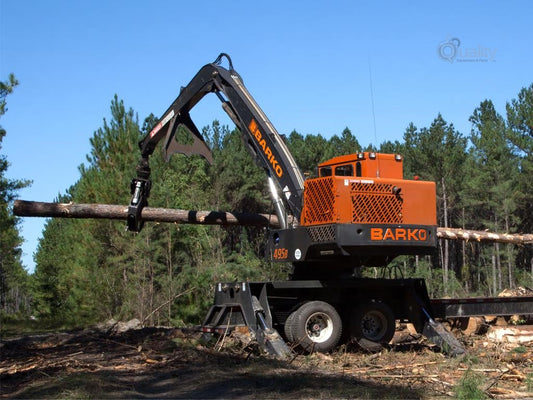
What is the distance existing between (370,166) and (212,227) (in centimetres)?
2229

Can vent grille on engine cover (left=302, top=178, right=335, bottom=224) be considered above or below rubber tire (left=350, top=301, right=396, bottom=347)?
above

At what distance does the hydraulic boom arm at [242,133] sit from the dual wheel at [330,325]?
1.84 metres

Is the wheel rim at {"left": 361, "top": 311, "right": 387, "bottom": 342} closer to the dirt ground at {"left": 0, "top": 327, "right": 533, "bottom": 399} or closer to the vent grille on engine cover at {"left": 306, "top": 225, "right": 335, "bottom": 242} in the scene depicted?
the dirt ground at {"left": 0, "top": 327, "right": 533, "bottom": 399}

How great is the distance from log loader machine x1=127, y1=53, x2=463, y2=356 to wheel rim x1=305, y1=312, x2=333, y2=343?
0.02 metres

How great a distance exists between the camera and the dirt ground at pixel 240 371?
27.1ft

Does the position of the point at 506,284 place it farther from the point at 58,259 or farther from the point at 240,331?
the point at 240,331

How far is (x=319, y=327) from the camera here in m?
12.4

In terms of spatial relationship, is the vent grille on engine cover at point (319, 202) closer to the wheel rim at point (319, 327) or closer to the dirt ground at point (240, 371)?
the wheel rim at point (319, 327)

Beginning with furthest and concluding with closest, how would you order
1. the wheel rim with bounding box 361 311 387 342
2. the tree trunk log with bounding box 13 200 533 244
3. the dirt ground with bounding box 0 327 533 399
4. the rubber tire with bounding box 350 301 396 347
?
the tree trunk log with bounding box 13 200 533 244 → the wheel rim with bounding box 361 311 387 342 → the rubber tire with bounding box 350 301 396 347 → the dirt ground with bounding box 0 327 533 399

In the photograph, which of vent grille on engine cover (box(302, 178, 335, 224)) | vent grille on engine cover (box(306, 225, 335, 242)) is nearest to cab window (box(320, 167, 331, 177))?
vent grille on engine cover (box(302, 178, 335, 224))

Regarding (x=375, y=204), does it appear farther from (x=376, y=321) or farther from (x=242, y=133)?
(x=242, y=133)

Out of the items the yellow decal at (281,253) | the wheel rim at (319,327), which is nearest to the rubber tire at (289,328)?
the wheel rim at (319,327)

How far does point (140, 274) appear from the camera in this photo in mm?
29234

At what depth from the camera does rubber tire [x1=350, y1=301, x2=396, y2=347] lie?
12.8 meters
